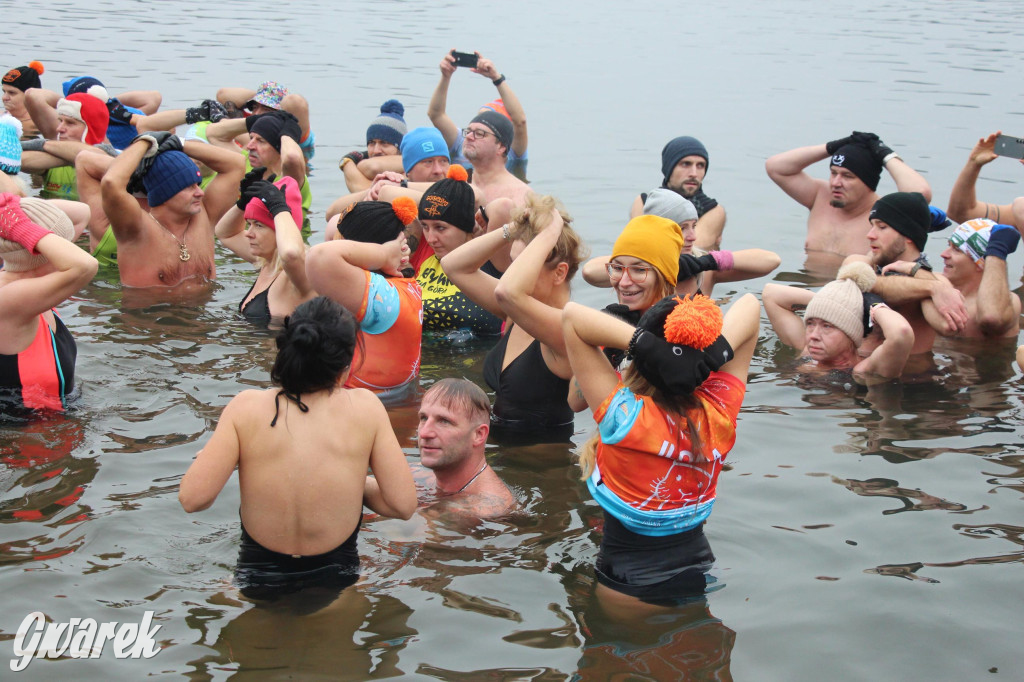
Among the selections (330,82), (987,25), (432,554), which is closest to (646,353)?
(432,554)

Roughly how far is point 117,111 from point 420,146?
498 centimetres

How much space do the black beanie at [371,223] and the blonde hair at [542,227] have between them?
105 cm

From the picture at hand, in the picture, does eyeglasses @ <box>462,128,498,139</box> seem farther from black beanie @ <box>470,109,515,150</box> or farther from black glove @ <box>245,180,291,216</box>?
black glove @ <box>245,180,291,216</box>

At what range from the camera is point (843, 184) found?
398 inches

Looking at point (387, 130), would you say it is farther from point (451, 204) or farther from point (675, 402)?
point (675, 402)

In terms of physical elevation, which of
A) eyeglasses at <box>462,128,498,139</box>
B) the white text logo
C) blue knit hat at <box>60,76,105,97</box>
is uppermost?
blue knit hat at <box>60,76,105,97</box>

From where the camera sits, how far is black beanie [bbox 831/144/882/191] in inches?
392

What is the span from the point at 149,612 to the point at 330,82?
19.4 metres

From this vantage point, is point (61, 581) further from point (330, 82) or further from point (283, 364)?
point (330, 82)

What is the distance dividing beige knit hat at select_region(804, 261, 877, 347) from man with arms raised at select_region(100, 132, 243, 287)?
546 cm

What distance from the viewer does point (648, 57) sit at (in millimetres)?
28500

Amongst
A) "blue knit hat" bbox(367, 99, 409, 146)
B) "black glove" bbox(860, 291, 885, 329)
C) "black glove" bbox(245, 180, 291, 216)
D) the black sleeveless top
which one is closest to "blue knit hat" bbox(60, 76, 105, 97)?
"blue knit hat" bbox(367, 99, 409, 146)

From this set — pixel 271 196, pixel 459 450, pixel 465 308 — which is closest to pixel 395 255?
pixel 271 196

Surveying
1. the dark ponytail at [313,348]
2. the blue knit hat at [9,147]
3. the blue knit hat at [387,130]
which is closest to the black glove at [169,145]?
the blue knit hat at [9,147]
